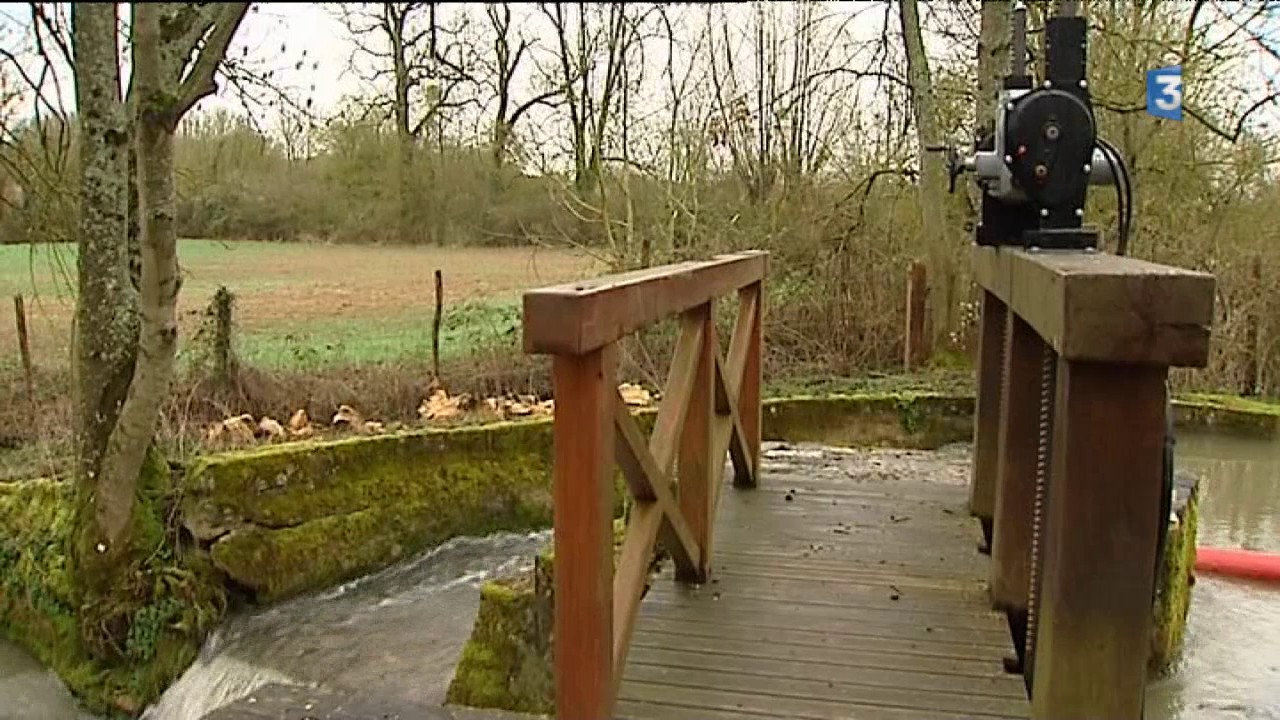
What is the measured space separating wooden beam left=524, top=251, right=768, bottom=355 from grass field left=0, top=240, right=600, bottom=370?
9.23 feet

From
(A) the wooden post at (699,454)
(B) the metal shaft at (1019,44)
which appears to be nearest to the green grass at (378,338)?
(A) the wooden post at (699,454)

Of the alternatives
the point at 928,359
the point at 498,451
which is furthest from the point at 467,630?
the point at 928,359

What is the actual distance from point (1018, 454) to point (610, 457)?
99cm

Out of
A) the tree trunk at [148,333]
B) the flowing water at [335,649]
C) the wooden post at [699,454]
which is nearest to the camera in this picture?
the wooden post at [699,454]

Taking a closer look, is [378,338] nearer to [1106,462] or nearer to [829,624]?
[829,624]

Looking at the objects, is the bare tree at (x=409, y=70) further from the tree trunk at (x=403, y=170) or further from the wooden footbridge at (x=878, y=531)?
the wooden footbridge at (x=878, y=531)

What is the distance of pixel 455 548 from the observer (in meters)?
5.68

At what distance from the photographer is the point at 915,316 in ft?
26.6

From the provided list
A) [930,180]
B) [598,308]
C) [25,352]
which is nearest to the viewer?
[598,308]

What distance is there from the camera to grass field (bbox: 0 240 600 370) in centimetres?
487

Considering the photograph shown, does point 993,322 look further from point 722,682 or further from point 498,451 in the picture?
point 498,451

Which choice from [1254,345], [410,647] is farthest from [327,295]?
[1254,345]

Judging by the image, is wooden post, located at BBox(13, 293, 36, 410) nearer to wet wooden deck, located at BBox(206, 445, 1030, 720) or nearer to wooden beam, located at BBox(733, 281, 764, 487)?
wooden beam, located at BBox(733, 281, 764, 487)

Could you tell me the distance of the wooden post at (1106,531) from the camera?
130 centimetres
